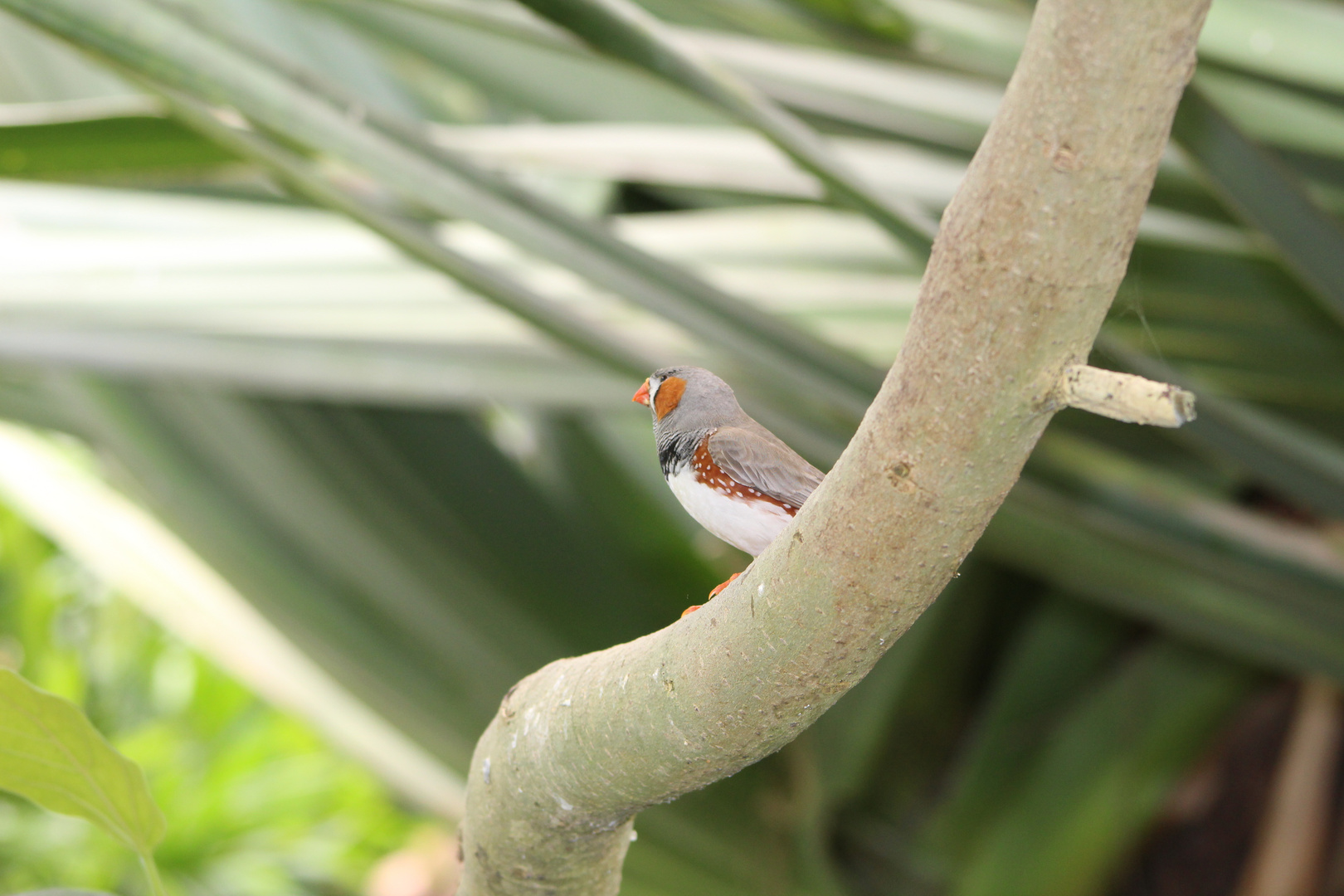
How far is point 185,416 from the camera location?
4.46ft

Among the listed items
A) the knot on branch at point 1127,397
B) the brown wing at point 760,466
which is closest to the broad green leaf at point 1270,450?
the brown wing at point 760,466

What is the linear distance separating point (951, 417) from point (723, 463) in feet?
0.52

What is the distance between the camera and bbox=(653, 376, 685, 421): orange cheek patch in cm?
51

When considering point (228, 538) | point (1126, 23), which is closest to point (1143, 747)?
point (228, 538)

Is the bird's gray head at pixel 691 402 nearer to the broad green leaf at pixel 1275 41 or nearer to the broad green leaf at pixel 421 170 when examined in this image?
the broad green leaf at pixel 421 170

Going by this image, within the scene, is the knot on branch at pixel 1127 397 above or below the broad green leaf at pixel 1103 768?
below

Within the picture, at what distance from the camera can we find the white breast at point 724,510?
0.49 metres

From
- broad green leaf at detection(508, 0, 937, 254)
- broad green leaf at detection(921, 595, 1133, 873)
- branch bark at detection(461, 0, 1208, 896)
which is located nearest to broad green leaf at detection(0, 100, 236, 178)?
broad green leaf at detection(508, 0, 937, 254)

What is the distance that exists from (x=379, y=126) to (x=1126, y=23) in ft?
1.83

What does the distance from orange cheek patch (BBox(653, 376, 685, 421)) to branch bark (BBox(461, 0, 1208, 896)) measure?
99 mm

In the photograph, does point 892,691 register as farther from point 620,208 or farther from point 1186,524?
point 620,208

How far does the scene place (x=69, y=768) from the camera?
0.49 meters

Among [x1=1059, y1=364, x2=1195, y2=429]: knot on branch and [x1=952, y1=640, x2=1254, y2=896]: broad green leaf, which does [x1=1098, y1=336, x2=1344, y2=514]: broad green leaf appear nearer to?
[x1=1059, y1=364, x2=1195, y2=429]: knot on branch

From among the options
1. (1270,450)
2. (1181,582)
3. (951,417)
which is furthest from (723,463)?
(1181,582)
